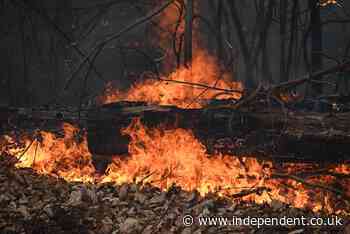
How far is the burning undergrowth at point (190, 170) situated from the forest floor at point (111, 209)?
0.27 m

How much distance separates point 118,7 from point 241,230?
38.8ft

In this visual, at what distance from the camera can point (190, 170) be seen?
4.70 meters

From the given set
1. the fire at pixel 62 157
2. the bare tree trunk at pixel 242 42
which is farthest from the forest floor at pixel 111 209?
the bare tree trunk at pixel 242 42

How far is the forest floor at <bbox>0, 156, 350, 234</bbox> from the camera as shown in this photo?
3504 mm

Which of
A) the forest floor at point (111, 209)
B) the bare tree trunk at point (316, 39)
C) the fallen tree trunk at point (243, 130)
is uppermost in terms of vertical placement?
the bare tree trunk at point (316, 39)

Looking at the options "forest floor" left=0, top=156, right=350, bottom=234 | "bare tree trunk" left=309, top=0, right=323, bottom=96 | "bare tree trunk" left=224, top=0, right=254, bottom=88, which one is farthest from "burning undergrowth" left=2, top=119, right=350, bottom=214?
"bare tree trunk" left=224, top=0, right=254, bottom=88

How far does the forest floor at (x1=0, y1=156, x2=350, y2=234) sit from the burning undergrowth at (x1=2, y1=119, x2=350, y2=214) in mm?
270

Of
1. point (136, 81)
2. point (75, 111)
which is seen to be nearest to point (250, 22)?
point (136, 81)

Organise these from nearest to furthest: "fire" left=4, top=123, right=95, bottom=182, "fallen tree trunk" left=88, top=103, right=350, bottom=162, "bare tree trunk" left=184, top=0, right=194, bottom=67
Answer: "fallen tree trunk" left=88, top=103, right=350, bottom=162, "fire" left=4, top=123, right=95, bottom=182, "bare tree trunk" left=184, top=0, right=194, bottom=67

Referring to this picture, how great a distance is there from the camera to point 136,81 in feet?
36.7

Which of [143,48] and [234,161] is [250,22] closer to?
[143,48]

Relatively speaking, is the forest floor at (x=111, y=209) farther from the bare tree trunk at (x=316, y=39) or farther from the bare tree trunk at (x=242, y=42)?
the bare tree trunk at (x=242, y=42)

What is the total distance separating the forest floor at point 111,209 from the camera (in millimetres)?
3504

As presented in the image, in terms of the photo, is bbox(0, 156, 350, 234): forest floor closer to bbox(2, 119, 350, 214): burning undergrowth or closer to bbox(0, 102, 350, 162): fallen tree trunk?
bbox(2, 119, 350, 214): burning undergrowth
